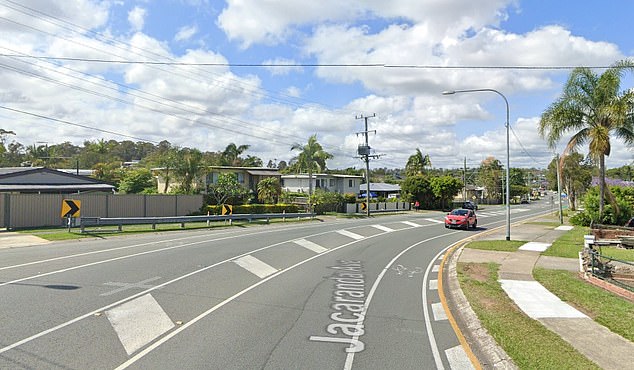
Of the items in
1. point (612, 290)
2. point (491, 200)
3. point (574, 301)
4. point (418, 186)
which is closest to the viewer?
point (574, 301)

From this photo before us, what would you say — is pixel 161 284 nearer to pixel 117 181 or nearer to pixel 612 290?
pixel 612 290

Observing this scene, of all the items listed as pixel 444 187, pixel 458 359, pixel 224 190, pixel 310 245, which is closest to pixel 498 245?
pixel 310 245

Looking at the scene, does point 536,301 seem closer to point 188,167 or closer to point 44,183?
point 44,183

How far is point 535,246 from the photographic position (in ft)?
74.9

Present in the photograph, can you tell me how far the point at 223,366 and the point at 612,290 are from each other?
10.8 meters

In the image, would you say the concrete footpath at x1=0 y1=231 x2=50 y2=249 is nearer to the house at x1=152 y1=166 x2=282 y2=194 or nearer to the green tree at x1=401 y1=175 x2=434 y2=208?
the house at x1=152 y1=166 x2=282 y2=194

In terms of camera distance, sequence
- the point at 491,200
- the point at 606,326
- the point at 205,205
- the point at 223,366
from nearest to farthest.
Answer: the point at 223,366, the point at 606,326, the point at 205,205, the point at 491,200

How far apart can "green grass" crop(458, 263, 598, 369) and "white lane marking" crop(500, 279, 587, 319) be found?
0.25 metres

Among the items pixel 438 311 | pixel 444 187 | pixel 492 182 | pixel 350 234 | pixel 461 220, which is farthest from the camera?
pixel 492 182

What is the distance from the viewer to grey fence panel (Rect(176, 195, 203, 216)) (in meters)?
38.4

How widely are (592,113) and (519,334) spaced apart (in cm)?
2214

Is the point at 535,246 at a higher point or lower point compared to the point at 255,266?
lower

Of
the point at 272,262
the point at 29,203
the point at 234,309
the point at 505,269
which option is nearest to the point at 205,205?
the point at 29,203

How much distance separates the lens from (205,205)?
133ft
